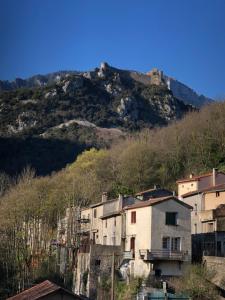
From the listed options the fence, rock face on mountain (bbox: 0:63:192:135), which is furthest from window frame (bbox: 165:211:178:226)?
rock face on mountain (bbox: 0:63:192:135)

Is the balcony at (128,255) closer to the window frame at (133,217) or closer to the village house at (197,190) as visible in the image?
the window frame at (133,217)

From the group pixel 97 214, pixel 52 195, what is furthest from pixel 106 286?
pixel 52 195

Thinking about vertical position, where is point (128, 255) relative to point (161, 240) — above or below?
below

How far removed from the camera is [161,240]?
47875 mm

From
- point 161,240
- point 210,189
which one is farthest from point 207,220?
point 161,240

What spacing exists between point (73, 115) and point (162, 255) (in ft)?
339

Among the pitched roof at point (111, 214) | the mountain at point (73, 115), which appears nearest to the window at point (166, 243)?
the pitched roof at point (111, 214)

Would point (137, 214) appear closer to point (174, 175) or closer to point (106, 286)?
point (106, 286)

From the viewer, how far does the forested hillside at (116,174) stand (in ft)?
232

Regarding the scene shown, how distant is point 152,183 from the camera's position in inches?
3145

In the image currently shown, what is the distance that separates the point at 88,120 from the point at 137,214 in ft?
323

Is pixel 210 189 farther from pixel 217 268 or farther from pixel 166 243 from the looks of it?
pixel 217 268

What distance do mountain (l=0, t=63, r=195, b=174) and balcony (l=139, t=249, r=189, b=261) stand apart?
70785 millimetres

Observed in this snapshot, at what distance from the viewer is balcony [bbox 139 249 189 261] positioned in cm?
4678
